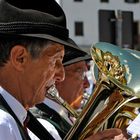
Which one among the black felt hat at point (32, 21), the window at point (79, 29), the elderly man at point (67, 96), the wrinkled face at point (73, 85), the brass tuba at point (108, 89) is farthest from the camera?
the window at point (79, 29)

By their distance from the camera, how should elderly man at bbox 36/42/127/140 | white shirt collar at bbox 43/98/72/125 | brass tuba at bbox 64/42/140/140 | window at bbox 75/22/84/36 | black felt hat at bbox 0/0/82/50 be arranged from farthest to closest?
window at bbox 75/22/84/36, white shirt collar at bbox 43/98/72/125, elderly man at bbox 36/42/127/140, brass tuba at bbox 64/42/140/140, black felt hat at bbox 0/0/82/50

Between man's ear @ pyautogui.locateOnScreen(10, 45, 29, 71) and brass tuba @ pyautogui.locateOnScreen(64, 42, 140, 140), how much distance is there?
42 centimetres

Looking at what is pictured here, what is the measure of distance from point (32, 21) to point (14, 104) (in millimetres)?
265

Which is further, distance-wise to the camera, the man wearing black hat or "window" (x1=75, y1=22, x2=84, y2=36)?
"window" (x1=75, y1=22, x2=84, y2=36)

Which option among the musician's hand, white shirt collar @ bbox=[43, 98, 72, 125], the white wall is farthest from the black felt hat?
the white wall

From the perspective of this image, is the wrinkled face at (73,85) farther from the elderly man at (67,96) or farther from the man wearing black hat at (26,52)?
the man wearing black hat at (26,52)

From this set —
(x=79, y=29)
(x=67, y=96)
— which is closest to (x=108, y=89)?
(x=67, y=96)

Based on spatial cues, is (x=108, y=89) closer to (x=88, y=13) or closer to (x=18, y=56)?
(x=18, y=56)

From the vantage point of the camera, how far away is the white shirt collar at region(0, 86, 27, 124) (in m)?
1.61

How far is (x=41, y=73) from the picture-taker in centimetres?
169

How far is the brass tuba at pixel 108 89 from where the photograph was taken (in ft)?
6.49

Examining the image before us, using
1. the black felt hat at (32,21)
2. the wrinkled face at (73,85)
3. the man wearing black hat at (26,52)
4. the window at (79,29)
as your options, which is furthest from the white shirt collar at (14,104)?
the window at (79,29)

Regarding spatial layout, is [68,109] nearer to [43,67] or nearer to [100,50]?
[100,50]

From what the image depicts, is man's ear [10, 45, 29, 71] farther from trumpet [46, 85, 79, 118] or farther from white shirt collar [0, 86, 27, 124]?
trumpet [46, 85, 79, 118]
